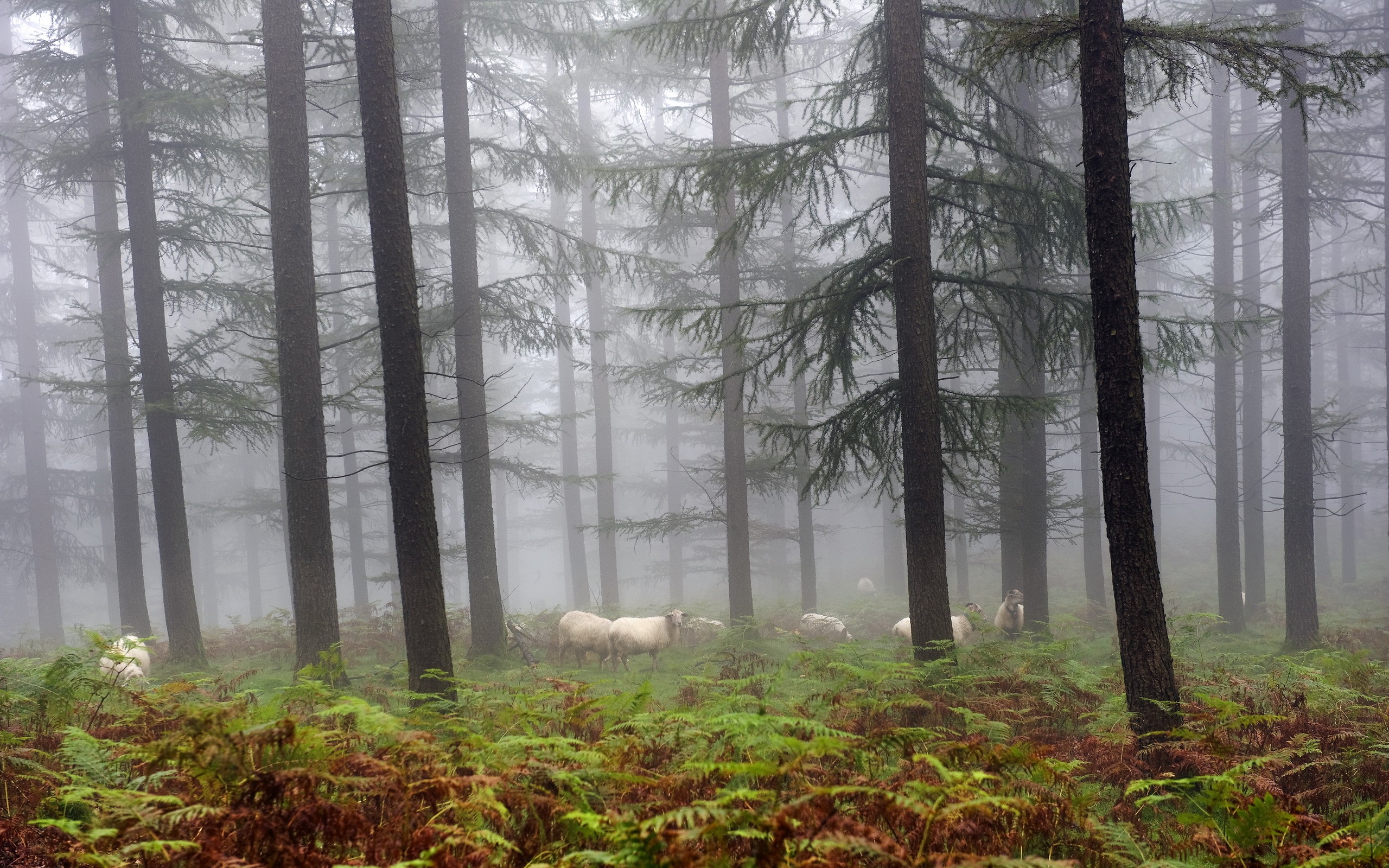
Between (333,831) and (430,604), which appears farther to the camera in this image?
(430,604)

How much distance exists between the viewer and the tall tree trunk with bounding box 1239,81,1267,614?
2033cm

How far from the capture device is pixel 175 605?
42.8 feet

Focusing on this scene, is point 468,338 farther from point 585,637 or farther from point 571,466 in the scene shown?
point 571,466

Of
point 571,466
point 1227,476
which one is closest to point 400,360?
point 1227,476

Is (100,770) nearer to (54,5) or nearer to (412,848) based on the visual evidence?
(412,848)

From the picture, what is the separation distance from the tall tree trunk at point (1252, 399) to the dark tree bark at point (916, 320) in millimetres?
13892

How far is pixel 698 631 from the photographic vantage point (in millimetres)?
16156

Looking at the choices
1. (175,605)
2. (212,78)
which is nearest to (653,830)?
(175,605)

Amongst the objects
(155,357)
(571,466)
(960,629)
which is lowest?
(960,629)

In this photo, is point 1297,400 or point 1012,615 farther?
point 1297,400

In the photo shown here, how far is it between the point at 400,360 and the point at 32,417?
28.5 metres

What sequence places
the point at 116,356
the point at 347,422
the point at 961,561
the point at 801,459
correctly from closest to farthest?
1. the point at 116,356
2. the point at 801,459
3. the point at 347,422
4. the point at 961,561

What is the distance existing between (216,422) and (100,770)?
1009cm

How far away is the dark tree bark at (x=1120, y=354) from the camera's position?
5.77m
